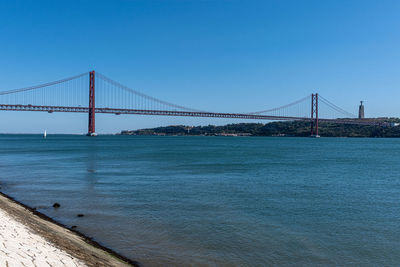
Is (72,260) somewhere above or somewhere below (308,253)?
above

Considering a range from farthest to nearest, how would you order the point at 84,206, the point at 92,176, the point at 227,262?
the point at 92,176 < the point at 84,206 < the point at 227,262

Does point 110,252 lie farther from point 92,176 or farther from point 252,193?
point 92,176

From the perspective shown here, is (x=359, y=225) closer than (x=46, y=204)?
Yes

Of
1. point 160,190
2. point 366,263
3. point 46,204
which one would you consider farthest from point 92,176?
point 366,263

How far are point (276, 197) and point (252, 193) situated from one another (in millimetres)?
1136

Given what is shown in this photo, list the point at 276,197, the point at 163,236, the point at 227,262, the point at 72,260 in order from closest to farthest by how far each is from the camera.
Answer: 1. the point at 72,260
2. the point at 227,262
3. the point at 163,236
4. the point at 276,197

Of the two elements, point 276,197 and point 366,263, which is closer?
point 366,263

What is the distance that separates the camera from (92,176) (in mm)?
17750

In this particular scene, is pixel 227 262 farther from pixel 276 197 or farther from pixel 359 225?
pixel 276 197

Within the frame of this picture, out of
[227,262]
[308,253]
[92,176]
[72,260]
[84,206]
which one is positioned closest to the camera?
[72,260]

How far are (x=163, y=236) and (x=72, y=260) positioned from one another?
9.91 ft

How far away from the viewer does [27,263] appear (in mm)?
3975

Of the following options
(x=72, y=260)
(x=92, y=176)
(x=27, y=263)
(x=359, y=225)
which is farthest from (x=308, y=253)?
(x=92, y=176)

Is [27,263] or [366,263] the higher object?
[27,263]
